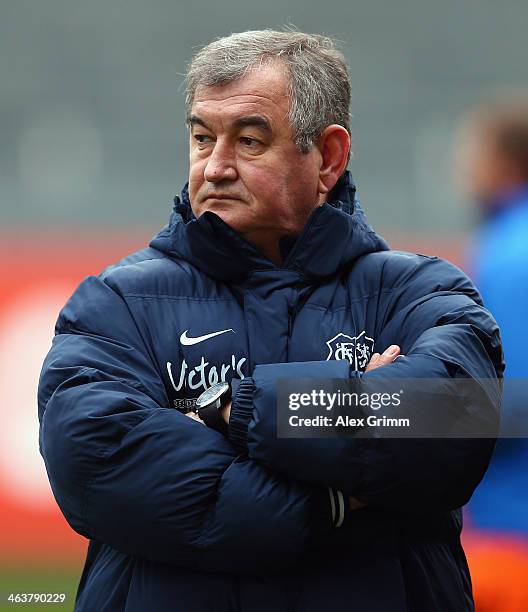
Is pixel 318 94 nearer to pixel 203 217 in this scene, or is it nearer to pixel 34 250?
pixel 203 217

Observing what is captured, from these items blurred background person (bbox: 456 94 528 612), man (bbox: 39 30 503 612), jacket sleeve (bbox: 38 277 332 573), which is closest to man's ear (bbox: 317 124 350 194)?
man (bbox: 39 30 503 612)

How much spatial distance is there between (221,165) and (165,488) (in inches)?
24.9

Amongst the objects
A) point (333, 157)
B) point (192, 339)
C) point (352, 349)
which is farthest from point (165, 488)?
point (333, 157)

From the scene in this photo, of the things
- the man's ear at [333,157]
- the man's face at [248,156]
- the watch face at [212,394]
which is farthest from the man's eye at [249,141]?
the watch face at [212,394]

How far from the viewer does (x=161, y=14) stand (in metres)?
8.64

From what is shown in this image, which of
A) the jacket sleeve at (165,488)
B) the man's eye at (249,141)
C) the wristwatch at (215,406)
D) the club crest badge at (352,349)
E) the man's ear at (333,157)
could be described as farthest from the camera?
the man's ear at (333,157)

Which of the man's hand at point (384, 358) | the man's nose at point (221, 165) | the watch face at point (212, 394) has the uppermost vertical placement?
the man's nose at point (221, 165)

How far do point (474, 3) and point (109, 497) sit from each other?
24.5 feet

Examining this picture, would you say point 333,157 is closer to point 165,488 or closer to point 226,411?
point 226,411

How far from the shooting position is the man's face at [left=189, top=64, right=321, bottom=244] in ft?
6.96

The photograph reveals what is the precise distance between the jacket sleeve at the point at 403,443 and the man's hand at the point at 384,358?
28 millimetres

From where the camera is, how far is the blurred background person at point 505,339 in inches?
89.8

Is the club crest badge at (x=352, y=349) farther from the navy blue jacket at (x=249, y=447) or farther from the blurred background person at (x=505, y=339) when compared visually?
the blurred background person at (x=505, y=339)

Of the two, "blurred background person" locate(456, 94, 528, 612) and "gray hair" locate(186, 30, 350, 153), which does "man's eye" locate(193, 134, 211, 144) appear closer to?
"gray hair" locate(186, 30, 350, 153)
